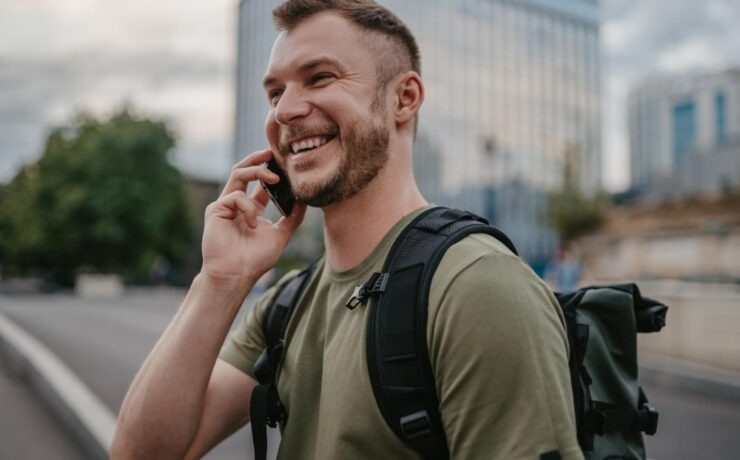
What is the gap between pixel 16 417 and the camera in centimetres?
675

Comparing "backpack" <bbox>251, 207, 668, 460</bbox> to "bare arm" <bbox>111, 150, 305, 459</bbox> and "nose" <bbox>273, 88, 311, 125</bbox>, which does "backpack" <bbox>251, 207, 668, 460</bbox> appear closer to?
"bare arm" <bbox>111, 150, 305, 459</bbox>

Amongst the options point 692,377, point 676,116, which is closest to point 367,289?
point 692,377

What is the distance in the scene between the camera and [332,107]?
1690mm

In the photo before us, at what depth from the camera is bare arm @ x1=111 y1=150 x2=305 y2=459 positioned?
1690 millimetres

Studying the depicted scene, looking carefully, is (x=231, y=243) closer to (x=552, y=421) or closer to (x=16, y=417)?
(x=552, y=421)

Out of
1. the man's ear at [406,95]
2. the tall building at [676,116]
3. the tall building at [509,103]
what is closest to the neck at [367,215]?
the man's ear at [406,95]

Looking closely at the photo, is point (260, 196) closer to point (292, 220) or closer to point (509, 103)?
point (292, 220)

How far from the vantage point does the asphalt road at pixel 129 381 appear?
5957mm

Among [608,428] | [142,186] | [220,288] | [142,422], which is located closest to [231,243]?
[220,288]

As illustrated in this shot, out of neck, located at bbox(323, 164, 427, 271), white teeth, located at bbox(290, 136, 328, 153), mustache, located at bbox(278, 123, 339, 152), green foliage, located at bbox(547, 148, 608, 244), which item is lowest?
neck, located at bbox(323, 164, 427, 271)

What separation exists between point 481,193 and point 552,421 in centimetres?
5490

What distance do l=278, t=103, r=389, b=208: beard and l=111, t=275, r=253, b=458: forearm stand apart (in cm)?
42

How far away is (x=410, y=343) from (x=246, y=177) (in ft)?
2.89

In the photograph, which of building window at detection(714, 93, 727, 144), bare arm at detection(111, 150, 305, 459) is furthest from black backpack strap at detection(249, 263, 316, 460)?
building window at detection(714, 93, 727, 144)
